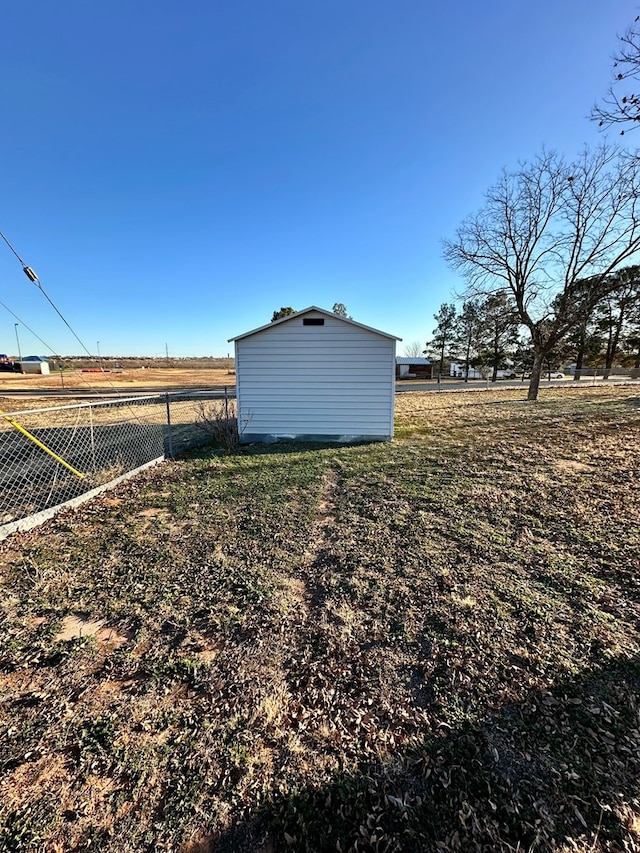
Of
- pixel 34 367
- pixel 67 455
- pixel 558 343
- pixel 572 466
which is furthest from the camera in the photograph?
pixel 34 367

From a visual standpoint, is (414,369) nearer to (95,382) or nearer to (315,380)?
(95,382)

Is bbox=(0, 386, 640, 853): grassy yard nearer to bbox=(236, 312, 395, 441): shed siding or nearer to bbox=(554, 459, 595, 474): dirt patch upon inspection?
bbox=(554, 459, 595, 474): dirt patch

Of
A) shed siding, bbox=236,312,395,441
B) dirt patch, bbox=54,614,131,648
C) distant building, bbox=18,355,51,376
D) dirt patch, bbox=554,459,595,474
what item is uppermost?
distant building, bbox=18,355,51,376

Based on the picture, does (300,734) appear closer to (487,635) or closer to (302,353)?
(487,635)

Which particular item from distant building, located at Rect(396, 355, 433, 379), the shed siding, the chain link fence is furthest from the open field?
distant building, located at Rect(396, 355, 433, 379)

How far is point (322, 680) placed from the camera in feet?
6.40

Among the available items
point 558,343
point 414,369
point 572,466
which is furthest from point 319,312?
point 414,369

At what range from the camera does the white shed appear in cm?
798

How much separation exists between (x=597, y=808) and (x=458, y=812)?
0.52m

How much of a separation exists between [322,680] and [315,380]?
676cm

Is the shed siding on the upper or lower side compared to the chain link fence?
upper

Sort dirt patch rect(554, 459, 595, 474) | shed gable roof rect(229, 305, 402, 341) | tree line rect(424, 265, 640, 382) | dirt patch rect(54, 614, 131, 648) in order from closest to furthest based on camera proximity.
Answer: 1. dirt patch rect(54, 614, 131, 648)
2. dirt patch rect(554, 459, 595, 474)
3. shed gable roof rect(229, 305, 402, 341)
4. tree line rect(424, 265, 640, 382)

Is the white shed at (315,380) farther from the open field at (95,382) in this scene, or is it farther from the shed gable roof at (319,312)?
the open field at (95,382)

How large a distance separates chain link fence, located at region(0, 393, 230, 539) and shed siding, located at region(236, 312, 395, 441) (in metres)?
1.51
